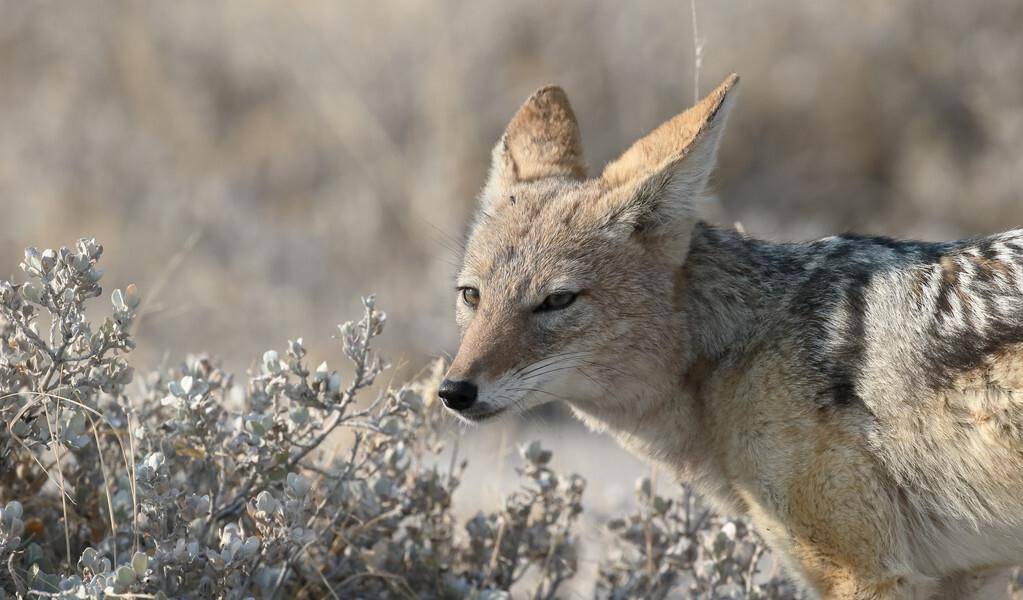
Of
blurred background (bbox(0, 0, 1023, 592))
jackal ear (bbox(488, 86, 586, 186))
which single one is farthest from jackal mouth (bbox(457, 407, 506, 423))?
blurred background (bbox(0, 0, 1023, 592))

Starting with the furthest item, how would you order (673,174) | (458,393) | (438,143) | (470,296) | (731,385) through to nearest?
(438,143) < (470,296) < (673,174) < (731,385) < (458,393)

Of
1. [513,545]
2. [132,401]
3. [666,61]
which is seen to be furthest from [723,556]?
[666,61]

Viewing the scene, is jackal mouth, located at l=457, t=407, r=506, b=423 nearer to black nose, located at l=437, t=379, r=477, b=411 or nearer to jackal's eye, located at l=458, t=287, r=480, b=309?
black nose, located at l=437, t=379, r=477, b=411

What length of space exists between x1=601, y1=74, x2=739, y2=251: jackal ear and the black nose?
2.69ft

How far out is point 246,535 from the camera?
4207 mm

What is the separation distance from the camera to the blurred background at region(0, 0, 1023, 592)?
966 cm

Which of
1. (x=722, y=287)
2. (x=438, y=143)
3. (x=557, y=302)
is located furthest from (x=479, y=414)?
(x=438, y=143)

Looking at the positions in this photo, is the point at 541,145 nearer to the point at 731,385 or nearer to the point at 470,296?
the point at 470,296

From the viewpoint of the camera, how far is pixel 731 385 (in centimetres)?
386

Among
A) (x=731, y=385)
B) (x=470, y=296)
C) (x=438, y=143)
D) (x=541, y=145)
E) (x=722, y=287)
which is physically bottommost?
(x=731, y=385)

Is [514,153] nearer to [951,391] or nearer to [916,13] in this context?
[951,391]

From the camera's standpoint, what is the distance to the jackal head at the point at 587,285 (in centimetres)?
381

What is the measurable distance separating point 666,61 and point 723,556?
6.55m

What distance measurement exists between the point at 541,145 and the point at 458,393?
144cm
